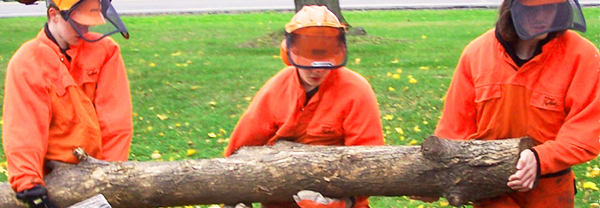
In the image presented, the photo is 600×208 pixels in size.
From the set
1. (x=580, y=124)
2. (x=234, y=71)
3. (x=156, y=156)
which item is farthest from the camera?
(x=234, y=71)

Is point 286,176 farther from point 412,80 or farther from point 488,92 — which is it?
point 412,80

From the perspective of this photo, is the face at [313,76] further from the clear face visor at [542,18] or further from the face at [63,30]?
the face at [63,30]

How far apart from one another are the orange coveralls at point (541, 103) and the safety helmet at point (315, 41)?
0.64m

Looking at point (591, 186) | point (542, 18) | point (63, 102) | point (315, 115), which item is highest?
point (542, 18)

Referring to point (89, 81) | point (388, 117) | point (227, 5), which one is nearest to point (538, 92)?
point (89, 81)

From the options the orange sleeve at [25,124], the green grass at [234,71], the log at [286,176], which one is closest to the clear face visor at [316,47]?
the log at [286,176]

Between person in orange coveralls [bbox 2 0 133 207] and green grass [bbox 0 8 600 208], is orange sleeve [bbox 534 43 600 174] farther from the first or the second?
green grass [bbox 0 8 600 208]

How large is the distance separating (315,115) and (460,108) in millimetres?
757

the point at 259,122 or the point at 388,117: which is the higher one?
the point at 259,122

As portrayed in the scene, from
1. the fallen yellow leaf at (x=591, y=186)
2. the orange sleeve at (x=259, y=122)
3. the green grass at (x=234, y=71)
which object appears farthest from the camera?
the green grass at (x=234, y=71)

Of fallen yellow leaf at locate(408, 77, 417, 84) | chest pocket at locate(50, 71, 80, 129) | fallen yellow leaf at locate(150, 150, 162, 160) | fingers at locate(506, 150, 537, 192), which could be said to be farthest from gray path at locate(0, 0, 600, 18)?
chest pocket at locate(50, 71, 80, 129)

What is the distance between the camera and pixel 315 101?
3.97 meters

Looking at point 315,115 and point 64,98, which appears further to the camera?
point 315,115

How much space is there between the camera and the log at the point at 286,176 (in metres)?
3.81
